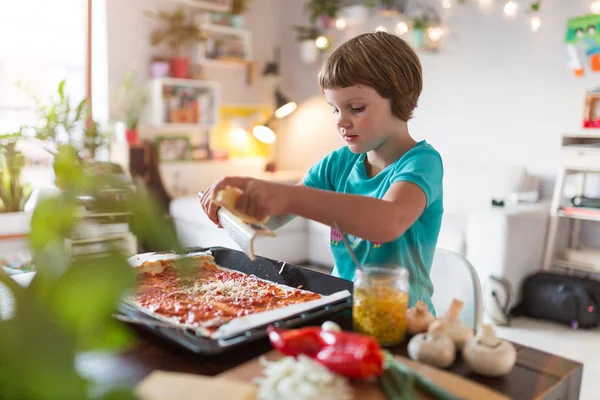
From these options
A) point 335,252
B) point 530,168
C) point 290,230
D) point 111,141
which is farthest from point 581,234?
point 111,141

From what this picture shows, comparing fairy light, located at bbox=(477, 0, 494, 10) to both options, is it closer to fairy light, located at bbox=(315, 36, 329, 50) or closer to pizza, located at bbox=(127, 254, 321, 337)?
fairy light, located at bbox=(315, 36, 329, 50)

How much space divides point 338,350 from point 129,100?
13.2ft

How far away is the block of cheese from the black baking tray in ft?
0.33

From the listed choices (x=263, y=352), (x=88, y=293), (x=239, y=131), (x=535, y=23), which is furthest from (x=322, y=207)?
(x=239, y=131)

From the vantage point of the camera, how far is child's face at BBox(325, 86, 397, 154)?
1.13 m

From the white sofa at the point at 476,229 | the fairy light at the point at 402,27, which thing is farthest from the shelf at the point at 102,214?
the fairy light at the point at 402,27

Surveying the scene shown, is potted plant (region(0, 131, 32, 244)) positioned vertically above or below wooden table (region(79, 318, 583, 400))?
below

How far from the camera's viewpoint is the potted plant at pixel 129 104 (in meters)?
4.22

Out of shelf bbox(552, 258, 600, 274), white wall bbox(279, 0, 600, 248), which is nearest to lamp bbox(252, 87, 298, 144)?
white wall bbox(279, 0, 600, 248)

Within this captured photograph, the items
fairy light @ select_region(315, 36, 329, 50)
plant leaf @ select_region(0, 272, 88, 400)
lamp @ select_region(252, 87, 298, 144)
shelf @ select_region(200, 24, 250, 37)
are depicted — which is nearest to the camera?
plant leaf @ select_region(0, 272, 88, 400)

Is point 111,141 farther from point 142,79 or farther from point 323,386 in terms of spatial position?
point 323,386

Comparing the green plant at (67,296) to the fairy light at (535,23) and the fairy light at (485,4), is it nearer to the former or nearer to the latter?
the fairy light at (535,23)

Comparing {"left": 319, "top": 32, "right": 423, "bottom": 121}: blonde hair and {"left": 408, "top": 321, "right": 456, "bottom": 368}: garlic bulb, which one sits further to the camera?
{"left": 319, "top": 32, "right": 423, "bottom": 121}: blonde hair

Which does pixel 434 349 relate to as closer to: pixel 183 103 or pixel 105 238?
pixel 105 238
